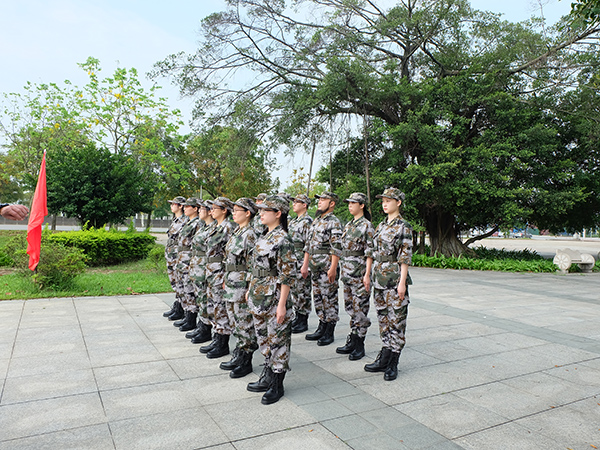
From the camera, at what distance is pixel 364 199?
17.0 feet

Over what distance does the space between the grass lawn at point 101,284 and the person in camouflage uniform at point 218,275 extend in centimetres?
456

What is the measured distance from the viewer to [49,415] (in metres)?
3.38

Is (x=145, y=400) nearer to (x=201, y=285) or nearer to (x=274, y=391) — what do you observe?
(x=274, y=391)

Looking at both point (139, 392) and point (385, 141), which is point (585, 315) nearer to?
point (139, 392)

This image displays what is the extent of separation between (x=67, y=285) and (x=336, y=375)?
6.77 meters

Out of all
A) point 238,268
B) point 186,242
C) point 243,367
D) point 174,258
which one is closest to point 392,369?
point 243,367

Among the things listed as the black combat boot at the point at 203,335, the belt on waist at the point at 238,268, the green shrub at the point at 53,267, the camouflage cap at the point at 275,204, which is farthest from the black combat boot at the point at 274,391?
the green shrub at the point at 53,267

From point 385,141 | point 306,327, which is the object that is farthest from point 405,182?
point 306,327

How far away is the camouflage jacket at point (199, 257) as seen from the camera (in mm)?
5418

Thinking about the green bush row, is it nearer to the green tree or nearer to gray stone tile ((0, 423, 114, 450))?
the green tree

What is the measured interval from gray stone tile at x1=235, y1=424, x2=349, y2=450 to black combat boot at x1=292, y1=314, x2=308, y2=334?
2.97m

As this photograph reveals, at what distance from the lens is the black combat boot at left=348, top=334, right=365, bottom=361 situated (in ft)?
16.3

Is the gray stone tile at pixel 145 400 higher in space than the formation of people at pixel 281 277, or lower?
lower

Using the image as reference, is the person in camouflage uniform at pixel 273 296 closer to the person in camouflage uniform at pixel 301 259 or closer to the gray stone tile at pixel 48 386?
the gray stone tile at pixel 48 386
